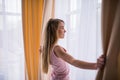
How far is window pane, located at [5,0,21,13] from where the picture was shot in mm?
2842

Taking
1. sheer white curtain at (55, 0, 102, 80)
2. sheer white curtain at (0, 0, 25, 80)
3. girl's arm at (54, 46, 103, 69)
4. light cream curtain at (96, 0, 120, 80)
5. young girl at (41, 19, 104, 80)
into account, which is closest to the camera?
light cream curtain at (96, 0, 120, 80)

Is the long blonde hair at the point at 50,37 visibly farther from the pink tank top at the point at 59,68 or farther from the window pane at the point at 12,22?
the window pane at the point at 12,22

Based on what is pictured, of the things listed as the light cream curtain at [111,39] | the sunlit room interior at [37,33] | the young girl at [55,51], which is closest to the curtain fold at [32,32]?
the sunlit room interior at [37,33]

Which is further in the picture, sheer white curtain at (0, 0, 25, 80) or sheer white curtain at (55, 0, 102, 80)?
sheer white curtain at (0, 0, 25, 80)

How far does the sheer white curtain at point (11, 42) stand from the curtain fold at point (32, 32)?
0.09 m

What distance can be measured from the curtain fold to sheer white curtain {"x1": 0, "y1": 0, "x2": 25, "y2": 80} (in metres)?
0.09

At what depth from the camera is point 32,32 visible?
2990 millimetres

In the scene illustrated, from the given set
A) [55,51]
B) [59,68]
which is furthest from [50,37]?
[59,68]

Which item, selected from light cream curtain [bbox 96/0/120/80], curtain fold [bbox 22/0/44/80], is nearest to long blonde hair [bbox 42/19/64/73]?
light cream curtain [bbox 96/0/120/80]

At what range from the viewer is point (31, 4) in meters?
3.00

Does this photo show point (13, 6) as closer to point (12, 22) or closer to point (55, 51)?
point (12, 22)

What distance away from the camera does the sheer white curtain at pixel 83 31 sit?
198cm

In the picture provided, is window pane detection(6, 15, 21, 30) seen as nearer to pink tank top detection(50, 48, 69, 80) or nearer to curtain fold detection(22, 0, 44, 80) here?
curtain fold detection(22, 0, 44, 80)

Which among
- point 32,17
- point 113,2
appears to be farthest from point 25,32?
point 113,2
